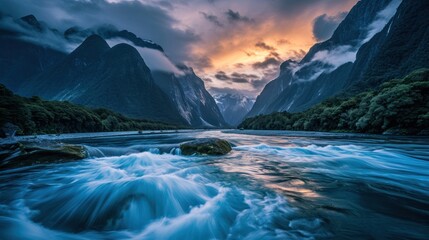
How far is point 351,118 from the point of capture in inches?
1802

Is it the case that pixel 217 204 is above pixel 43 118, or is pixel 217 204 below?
below

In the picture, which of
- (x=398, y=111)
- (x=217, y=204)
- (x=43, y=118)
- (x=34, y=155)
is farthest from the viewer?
(x=43, y=118)

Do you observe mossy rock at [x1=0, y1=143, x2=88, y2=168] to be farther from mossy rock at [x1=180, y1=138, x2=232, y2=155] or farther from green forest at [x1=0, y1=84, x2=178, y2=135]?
green forest at [x1=0, y1=84, x2=178, y2=135]

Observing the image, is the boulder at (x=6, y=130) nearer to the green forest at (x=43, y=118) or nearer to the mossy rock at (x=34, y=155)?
the green forest at (x=43, y=118)

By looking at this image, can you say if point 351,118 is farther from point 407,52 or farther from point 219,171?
point 407,52

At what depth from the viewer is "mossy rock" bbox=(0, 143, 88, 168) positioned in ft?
40.5

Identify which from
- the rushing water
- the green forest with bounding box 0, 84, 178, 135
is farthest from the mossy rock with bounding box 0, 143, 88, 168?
the green forest with bounding box 0, 84, 178, 135

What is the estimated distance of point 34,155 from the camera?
12.8 metres

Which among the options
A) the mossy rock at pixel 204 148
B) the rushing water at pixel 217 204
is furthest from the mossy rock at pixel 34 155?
the mossy rock at pixel 204 148

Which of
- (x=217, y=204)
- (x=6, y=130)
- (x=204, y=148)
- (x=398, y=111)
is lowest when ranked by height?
(x=217, y=204)

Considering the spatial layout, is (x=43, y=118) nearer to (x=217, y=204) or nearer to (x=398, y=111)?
(x=217, y=204)

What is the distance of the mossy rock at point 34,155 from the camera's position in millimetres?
12352

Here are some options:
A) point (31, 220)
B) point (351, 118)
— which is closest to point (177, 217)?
point (31, 220)

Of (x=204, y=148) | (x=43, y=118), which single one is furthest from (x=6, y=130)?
(x=204, y=148)
